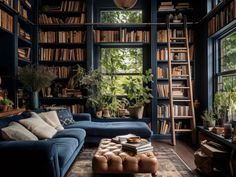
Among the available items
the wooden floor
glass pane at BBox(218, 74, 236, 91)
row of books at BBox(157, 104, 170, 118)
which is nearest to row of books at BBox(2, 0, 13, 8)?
row of books at BBox(157, 104, 170, 118)

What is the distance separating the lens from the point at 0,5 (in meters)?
4.31

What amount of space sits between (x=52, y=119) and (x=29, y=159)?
5.91ft

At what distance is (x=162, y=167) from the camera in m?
3.63

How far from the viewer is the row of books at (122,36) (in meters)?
5.91

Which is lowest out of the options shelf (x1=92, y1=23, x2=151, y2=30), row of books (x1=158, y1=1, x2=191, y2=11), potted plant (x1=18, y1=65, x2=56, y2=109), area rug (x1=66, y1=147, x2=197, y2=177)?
area rug (x1=66, y1=147, x2=197, y2=177)

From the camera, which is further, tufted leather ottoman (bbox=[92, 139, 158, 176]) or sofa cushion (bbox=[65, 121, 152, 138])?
sofa cushion (bbox=[65, 121, 152, 138])

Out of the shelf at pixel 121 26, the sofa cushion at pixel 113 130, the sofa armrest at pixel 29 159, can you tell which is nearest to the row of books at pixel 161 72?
the shelf at pixel 121 26

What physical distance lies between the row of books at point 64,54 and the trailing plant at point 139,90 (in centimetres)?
123

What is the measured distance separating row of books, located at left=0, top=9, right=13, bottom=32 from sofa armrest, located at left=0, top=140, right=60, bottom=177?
100 inches

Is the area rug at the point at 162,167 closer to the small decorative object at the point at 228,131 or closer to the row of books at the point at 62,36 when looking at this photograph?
the small decorative object at the point at 228,131

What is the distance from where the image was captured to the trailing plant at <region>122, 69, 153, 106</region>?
5.70m

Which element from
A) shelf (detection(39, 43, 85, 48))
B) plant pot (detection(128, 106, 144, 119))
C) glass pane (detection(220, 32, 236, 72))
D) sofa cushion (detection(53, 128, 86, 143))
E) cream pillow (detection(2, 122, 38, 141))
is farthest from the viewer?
shelf (detection(39, 43, 85, 48))

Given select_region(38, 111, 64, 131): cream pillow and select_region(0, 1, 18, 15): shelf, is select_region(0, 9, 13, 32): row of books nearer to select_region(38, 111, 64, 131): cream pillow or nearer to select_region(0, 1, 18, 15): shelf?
select_region(0, 1, 18, 15): shelf

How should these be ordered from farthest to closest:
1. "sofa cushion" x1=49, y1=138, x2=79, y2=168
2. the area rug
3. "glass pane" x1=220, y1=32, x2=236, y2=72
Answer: "glass pane" x1=220, y1=32, x2=236, y2=72
the area rug
"sofa cushion" x1=49, y1=138, x2=79, y2=168
